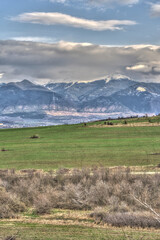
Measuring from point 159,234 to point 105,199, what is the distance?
9.49 m

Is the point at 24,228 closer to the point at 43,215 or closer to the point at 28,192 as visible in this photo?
the point at 43,215

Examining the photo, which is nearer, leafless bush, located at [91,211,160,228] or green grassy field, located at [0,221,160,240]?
green grassy field, located at [0,221,160,240]

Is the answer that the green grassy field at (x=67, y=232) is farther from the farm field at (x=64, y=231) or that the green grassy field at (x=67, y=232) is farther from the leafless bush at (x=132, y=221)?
the leafless bush at (x=132, y=221)

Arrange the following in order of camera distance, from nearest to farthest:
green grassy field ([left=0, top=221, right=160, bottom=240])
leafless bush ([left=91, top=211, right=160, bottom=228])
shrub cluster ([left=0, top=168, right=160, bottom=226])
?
green grassy field ([left=0, top=221, right=160, bottom=240]) → leafless bush ([left=91, top=211, right=160, bottom=228]) → shrub cluster ([left=0, top=168, right=160, bottom=226])

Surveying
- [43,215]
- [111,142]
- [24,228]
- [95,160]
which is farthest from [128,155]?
[24,228]

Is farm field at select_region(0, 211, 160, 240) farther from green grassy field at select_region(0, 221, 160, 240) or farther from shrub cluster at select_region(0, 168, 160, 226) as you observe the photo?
shrub cluster at select_region(0, 168, 160, 226)

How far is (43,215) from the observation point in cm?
2761

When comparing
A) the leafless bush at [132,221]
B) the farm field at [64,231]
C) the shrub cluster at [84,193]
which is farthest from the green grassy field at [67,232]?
the shrub cluster at [84,193]

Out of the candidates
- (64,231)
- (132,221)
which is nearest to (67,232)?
(64,231)

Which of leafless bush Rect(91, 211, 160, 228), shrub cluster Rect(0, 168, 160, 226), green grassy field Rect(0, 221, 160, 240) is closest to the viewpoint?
green grassy field Rect(0, 221, 160, 240)

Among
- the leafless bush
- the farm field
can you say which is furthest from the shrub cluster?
the farm field

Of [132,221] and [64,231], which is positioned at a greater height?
[132,221]

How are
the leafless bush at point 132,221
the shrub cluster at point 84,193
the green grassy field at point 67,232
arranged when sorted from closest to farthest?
the green grassy field at point 67,232, the leafless bush at point 132,221, the shrub cluster at point 84,193

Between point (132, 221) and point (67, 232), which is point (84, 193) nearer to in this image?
point (132, 221)
